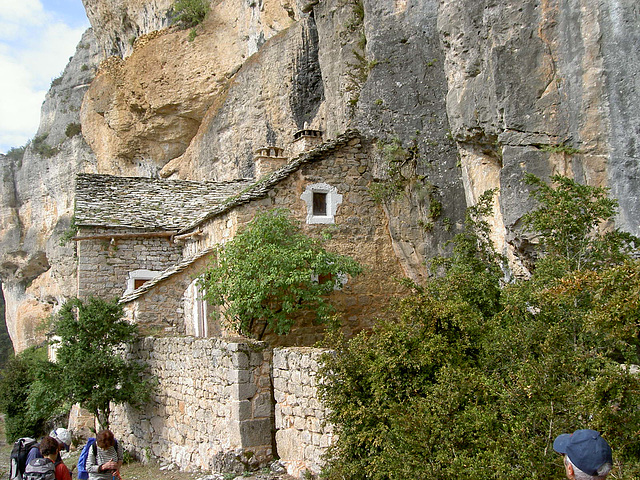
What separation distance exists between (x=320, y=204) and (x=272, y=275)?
7.98 feet

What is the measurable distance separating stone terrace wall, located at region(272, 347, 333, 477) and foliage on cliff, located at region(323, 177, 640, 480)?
480 mm

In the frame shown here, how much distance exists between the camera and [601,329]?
5344 mm

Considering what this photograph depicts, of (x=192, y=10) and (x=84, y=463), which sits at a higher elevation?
(x=192, y=10)

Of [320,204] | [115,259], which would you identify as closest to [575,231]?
[320,204]

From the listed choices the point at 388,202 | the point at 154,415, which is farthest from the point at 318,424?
the point at 388,202

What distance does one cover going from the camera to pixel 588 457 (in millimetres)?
3322

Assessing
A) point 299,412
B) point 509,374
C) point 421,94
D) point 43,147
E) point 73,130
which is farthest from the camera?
point 43,147

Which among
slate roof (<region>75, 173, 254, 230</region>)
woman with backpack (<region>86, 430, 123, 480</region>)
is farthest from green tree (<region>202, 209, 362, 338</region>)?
A: slate roof (<region>75, 173, 254, 230</region>)

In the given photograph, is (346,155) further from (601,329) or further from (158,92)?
(158,92)

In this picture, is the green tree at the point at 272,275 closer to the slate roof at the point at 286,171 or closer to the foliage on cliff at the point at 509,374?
the slate roof at the point at 286,171

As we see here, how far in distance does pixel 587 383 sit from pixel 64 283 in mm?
26457

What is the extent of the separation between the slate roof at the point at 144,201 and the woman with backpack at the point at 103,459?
31.5 ft

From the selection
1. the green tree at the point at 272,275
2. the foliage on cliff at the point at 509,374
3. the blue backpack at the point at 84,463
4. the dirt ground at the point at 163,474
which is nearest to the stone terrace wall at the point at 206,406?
the dirt ground at the point at 163,474

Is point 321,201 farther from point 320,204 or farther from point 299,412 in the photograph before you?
point 299,412
